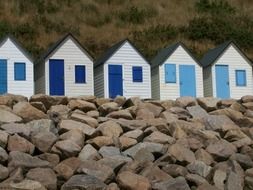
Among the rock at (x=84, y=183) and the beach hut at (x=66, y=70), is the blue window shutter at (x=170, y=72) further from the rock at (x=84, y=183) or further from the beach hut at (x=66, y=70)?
the rock at (x=84, y=183)

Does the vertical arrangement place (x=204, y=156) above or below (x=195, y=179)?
above

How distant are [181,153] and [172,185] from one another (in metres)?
A: 1.37

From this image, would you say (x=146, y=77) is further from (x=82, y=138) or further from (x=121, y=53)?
(x=82, y=138)

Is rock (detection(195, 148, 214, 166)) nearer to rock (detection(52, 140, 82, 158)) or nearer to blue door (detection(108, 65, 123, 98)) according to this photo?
rock (detection(52, 140, 82, 158))

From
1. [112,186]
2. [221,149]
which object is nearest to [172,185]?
[112,186]

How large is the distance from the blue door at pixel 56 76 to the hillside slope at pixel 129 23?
10.6 m

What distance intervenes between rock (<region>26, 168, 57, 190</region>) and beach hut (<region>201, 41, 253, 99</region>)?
43.2ft

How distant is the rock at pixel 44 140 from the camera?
12.8 meters

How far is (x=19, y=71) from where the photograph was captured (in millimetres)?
21750

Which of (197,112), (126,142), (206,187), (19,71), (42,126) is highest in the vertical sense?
(19,71)

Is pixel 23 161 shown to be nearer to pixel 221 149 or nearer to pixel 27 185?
pixel 27 185

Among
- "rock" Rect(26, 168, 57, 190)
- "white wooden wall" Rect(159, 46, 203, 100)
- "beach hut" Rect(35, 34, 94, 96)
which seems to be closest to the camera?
"rock" Rect(26, 168, 57, 190)

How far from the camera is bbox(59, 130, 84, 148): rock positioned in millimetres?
13087

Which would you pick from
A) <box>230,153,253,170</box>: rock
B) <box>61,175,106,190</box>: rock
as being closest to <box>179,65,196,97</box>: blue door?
<box>230,153,253,170</box>: rock
